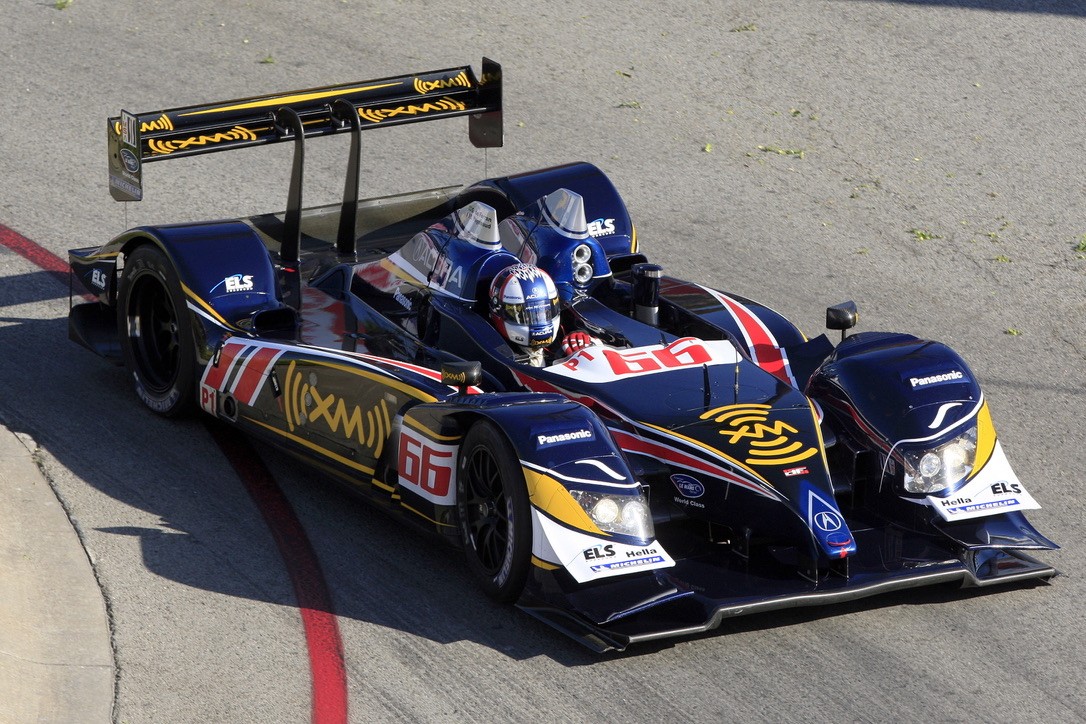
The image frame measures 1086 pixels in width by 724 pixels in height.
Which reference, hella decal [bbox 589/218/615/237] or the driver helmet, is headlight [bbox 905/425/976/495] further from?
hella decal [bbox 589/218/615/237]

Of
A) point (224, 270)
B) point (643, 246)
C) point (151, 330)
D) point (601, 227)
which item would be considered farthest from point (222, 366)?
point (643, 246)

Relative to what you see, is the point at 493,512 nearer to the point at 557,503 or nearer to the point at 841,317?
the point at 557,503

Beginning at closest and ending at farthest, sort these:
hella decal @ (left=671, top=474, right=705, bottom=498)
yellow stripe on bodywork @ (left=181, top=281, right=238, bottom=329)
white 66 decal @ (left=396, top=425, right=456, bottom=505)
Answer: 1. hella decal @ (left=671, top=474, right=705, bottom=498)
2. white 66 decal @ (left=396, top=425, right=456, bottom=505)
3. yellow stripe on bodywork @ (left=181, top=281, right=238, bottom=329)

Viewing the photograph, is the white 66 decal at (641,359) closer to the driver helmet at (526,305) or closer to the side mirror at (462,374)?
the driver helmet at (526,305)

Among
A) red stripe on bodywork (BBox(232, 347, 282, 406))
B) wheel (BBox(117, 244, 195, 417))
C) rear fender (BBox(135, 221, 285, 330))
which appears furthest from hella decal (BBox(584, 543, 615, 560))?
wheel (BBox(117, 244, 195, 417))

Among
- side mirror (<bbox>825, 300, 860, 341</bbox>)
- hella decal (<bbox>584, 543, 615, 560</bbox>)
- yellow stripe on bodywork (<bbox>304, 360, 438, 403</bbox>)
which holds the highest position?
side mirror (<bbox>825, 300, 860, 341</bbox>)

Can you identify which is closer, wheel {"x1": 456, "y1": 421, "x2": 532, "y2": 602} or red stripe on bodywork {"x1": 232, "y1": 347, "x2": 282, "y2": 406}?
wheel {"x1": 456, "y1": 421, "x2": 532, "y2": 602}

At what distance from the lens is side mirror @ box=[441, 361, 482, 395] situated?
→ 7.11 m

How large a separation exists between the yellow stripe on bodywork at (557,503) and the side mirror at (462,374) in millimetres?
795

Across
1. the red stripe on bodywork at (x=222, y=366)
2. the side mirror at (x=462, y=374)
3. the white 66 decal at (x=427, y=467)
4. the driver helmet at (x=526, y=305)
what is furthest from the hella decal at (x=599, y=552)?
the red stripe on bodywork at (x=222, y=366)

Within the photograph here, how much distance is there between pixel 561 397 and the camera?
6992 mm

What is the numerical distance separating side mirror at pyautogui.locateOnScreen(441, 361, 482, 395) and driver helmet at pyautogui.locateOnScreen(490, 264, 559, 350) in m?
0.63

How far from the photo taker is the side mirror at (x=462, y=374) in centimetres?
711

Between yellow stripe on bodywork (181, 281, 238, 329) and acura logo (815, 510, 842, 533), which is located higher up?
yellow stripe on bodywork (181, 281, 238, 329)
